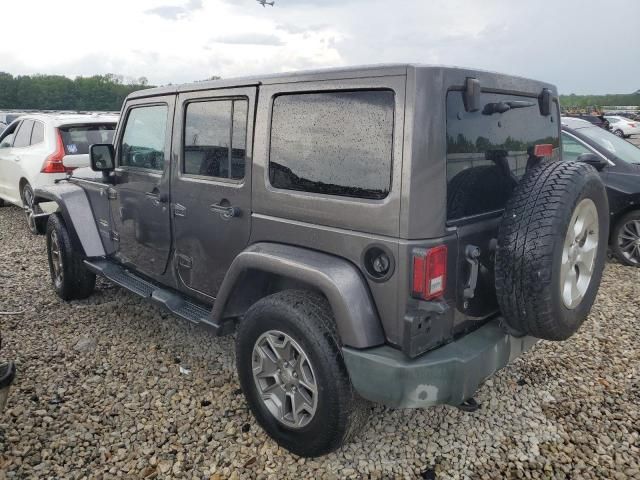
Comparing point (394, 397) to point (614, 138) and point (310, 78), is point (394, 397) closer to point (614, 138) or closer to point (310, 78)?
point (310, 78)

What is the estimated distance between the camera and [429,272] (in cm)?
217

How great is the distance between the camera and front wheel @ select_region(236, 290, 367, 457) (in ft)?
7.80

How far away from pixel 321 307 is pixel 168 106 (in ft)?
6.22

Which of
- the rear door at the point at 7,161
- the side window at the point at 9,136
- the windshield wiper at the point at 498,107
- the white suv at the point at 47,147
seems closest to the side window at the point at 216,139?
the windshield wiper at the point at 498,107

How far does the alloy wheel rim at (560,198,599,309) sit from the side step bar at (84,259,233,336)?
1840 mm

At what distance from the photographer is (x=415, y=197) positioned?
7.02 ft

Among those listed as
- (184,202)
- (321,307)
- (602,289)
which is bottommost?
(602,289)

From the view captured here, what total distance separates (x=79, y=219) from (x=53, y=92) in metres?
49.9

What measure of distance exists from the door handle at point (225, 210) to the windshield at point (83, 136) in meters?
4.80

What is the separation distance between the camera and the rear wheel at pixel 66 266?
177 inches

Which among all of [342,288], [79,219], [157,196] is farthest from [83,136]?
[342,288]

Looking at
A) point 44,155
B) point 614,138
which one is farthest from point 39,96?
point 614,138

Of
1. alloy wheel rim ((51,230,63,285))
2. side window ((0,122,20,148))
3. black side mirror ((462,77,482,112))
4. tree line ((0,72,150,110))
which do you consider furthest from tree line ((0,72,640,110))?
black side mirror ((462,77,482,112))

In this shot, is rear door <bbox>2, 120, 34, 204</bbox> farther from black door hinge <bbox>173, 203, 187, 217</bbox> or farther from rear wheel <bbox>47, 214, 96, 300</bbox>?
black door hinge <bbox>173, 203, 187, 217</bbox>
